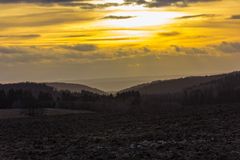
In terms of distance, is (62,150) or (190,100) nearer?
(62,150)

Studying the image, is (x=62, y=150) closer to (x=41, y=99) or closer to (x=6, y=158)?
(x=6, y=158)

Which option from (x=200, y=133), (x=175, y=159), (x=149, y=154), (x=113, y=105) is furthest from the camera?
(x=113, y=105)

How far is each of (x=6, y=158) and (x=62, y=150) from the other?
3385mm

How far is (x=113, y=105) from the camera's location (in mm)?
128625

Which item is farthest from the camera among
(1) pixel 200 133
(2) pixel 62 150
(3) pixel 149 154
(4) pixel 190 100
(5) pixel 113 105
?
(4) pixel 190 100

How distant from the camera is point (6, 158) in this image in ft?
91.7

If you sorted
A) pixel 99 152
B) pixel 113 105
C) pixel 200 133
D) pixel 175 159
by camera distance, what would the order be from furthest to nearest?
1. pixel 113 105
2. pixel 200 133
3. pixel 99 152
4. pixel 175 159

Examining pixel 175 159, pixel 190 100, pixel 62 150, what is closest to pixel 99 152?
pixel 62 150

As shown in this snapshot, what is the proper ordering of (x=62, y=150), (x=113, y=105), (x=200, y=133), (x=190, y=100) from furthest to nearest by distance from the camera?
(x=190, y=100) → (x=113, y=105) → (x=200, y=133) → (x=62, y=150)

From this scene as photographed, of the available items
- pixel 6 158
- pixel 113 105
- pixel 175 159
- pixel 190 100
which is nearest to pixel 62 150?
pixel 6 158

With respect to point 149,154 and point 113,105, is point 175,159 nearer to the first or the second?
point 149,154

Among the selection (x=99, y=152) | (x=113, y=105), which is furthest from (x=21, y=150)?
(x=113, y=105)

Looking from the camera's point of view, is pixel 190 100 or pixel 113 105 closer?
pixel 113 105

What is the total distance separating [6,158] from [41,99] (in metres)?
112
